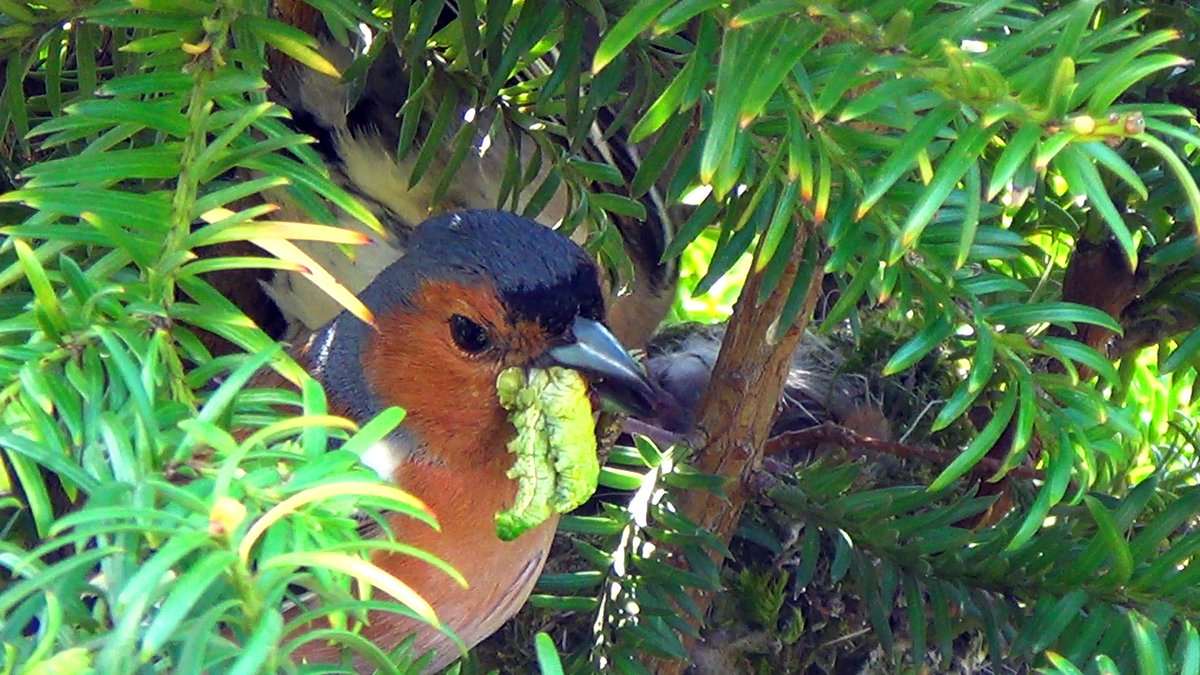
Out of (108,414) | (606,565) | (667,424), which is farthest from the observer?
(667,424)

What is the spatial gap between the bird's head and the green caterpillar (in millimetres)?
25

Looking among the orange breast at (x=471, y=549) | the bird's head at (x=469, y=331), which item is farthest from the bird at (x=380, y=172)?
the orange breast at (x=471, y=549)

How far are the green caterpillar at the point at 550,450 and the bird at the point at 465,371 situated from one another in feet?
0.08

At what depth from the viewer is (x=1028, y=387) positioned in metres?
0.78

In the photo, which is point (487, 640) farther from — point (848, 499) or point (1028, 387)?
point (1028, 387)

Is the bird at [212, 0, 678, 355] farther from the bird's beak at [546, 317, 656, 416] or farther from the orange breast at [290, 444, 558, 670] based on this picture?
the orange breast at [290, 444, 558, 670]

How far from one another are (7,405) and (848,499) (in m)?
0.71

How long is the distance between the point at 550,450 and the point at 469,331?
0.23 metres

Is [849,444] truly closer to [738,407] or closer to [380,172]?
[738,407]

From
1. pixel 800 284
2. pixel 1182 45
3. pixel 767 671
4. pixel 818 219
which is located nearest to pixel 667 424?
pixel 767 671

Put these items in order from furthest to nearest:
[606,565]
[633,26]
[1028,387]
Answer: [606,565] → [1028,387] → [633,26]

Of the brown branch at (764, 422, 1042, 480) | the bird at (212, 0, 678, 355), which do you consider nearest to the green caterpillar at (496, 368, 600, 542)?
the bird at (212, 0, 678, 355)

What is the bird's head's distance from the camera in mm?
1131

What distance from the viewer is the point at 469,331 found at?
47.3 inches
